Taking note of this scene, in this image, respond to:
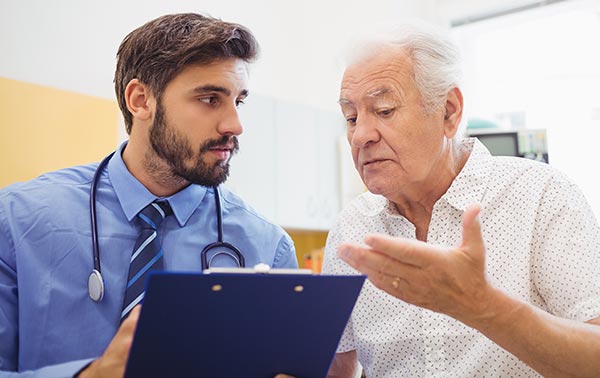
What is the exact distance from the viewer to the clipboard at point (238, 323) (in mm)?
876

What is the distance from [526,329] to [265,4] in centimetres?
299

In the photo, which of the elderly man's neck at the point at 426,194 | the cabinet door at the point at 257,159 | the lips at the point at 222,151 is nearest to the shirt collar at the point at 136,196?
the lips at the point at 222,151

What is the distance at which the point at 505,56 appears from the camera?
4285 mm

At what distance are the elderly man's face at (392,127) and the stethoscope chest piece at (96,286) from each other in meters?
0.59

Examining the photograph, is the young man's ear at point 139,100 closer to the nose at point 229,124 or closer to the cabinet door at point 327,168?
the nose at point 229,124

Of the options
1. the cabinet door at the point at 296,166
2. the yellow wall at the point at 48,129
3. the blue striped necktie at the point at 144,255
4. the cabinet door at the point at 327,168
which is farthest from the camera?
the cabinet door at the point at 327,168

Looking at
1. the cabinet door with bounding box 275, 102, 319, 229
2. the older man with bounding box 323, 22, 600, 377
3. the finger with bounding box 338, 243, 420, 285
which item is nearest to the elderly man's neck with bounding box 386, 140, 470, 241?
the older man with bounding box 323, 22, 600, 377

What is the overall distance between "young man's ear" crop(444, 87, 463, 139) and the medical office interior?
116 cm

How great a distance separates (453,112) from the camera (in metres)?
1.49

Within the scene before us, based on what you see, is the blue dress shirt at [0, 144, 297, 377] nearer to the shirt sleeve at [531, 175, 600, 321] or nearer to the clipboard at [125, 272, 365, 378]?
the clipboard at [125, 272, 365, 378]

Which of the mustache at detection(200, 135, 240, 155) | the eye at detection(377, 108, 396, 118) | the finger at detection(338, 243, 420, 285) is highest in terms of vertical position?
the eye at detection(377, 108, 396, 118)

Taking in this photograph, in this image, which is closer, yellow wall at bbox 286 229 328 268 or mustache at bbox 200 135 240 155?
mustache at bbox 200 135 240 155

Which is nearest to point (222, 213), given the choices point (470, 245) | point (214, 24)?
point (214, 24)

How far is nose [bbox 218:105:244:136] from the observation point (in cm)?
152
